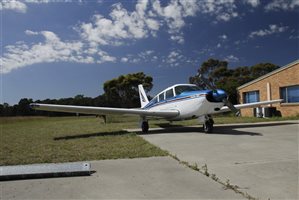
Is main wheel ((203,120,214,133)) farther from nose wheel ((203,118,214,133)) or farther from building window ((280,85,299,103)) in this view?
building window ((280,85,299,103))

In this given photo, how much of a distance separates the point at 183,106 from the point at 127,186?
339 inches

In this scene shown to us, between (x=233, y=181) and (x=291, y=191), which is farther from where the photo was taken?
(x=233, y=181)

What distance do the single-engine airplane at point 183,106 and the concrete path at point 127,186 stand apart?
619 cm

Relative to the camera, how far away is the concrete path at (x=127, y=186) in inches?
158

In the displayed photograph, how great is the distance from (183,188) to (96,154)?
3.58 m

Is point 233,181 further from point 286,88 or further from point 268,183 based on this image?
point 286,88

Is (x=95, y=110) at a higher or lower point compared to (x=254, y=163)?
higher

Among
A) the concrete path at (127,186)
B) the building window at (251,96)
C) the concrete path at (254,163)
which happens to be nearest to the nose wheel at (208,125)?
the concrete path at (254,163)

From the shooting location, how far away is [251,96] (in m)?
26.9

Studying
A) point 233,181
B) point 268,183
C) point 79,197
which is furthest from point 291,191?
point 79,197

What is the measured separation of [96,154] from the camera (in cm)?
738

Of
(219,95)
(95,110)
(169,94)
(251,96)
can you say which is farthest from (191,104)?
(251,96)

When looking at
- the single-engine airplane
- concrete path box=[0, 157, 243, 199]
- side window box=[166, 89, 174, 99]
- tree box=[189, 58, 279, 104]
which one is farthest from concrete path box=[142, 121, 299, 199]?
tree box=[189, 58, 279, 104]

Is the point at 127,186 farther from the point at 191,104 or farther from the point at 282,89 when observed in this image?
the point at 282,89
